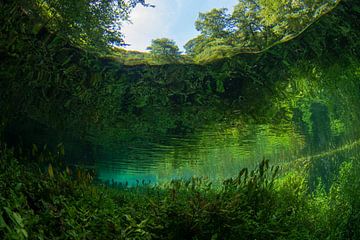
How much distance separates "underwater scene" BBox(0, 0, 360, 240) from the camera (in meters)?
6.45

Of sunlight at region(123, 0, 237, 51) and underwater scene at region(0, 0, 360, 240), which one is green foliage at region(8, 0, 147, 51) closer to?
underwater scene at region(0, 0, 360, 240)

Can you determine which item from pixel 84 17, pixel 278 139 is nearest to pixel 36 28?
pixel 84 17

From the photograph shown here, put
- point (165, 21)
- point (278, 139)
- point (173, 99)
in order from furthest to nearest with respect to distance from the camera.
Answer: point (278, 139) < point (173, 99) < point (165, 21)

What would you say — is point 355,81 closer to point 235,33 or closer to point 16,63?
point 235,33

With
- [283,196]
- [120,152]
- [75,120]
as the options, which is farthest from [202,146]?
[283,196]

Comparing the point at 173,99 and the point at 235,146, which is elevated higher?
the point at 173,99

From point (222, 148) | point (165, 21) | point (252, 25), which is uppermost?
point (252, 25)

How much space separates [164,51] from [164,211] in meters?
5.21

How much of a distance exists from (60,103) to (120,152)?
1170 centimetres

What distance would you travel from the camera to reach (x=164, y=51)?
9.48 metres

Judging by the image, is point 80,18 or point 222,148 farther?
point 222,148

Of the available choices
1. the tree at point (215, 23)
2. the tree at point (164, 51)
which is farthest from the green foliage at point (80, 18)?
the tree at point (215, 23)

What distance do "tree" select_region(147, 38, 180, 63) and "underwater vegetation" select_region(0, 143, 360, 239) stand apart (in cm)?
436

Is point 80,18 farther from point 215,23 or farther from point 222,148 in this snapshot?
point 222,148
